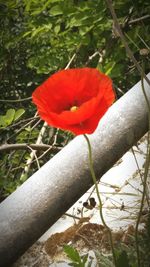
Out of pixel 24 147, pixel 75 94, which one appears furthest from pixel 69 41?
pixel 75 94

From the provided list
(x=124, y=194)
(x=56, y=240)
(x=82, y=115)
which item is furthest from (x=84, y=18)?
(x=82, y=115)

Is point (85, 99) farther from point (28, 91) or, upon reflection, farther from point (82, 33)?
point (28, 91)

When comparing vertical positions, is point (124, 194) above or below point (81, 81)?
below

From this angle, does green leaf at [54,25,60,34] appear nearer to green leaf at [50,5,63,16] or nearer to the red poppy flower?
green leaf at [50,5,63,16]

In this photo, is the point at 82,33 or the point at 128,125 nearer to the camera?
the point at 128,125

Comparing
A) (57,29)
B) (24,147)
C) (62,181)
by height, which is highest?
(57,29)

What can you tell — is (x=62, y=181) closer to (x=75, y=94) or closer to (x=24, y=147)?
(x=75, y=94)

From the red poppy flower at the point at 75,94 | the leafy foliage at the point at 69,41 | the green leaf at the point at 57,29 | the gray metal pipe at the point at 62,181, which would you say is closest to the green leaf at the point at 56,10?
the leafy foliage at the point at 69,41
